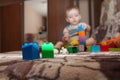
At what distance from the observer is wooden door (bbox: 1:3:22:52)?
339 centimetres

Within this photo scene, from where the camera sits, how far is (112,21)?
1.71 metres

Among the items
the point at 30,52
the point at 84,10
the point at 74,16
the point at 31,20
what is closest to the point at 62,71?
the point at 30,52

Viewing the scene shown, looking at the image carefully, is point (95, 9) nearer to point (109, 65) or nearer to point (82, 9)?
point (82, 9)

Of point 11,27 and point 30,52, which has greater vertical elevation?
point 11,27

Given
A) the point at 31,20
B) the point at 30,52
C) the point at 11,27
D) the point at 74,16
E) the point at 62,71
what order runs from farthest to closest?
the point at 11,27 → the point at 31,20 → the point at 74,16 → the point at 30,52 → the point at 62,71

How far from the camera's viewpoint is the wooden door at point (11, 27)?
3387mm

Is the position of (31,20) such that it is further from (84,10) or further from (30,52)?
(30,52)

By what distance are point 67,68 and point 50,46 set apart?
30cm

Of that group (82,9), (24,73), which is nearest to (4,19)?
(82,9)

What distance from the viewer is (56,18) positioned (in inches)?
101

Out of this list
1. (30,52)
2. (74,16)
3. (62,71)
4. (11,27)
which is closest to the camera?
(62,71)

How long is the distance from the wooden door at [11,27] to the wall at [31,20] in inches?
10.0

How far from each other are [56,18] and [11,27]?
131 centimetres

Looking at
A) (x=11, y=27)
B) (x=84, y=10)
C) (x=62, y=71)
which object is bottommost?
(x=62, y=71)
